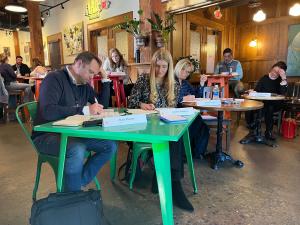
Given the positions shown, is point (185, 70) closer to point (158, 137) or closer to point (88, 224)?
point (158, 137)

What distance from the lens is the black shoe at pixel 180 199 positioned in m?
1.62

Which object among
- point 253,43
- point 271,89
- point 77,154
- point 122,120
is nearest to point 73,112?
point 77,154

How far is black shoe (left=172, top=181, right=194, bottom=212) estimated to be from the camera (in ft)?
5.30

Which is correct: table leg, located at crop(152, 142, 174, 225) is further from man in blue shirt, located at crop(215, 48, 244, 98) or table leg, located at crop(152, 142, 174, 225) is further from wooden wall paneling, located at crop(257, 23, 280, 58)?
wooden wall paneling, located at crop(257, 23, 280, 58)

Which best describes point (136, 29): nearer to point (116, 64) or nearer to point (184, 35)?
point (116, 64)

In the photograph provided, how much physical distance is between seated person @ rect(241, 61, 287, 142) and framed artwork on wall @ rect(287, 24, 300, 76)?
240 cm

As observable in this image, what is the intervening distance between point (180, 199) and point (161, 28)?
133 inches

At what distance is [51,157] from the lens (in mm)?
1476

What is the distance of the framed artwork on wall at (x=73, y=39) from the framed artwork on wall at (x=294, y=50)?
533cm

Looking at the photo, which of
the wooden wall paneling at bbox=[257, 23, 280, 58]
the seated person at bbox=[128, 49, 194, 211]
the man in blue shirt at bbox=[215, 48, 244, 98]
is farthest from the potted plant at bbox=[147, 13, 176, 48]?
the wooden wall paneling at bbox=[257, 23, 280, 58]

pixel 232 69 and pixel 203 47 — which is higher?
pixel 203 47

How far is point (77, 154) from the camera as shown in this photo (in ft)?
4.42

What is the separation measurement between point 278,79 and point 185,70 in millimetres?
1915

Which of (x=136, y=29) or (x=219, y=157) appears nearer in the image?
(x=219, y=157)
